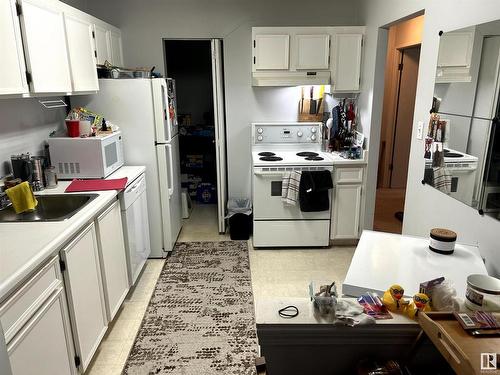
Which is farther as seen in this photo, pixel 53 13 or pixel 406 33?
pixel 406 33

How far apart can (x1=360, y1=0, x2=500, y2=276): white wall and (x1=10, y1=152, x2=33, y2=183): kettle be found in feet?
8.57

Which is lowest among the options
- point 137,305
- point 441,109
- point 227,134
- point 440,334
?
point 137,305

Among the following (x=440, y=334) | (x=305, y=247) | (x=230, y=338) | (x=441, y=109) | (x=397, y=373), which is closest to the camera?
(x=440, y=334)

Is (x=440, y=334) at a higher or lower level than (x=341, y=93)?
lower

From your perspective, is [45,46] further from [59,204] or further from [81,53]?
[59,204]

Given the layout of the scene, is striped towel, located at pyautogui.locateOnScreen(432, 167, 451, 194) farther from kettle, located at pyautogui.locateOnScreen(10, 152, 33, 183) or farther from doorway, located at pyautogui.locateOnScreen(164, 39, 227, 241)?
doorway, located at pyautogui.locateOnScreen(164, 39, 227, 241)

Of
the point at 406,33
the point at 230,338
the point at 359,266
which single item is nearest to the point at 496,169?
the point at 359,266

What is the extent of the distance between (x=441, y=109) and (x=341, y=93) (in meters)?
1.87

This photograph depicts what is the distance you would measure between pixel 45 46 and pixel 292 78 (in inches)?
87.7

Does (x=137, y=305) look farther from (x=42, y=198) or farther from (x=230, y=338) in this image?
(x=42, y=198)

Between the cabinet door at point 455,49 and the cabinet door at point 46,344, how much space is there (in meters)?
2.37

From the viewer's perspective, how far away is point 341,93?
13.1 feet

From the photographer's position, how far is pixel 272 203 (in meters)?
3.61

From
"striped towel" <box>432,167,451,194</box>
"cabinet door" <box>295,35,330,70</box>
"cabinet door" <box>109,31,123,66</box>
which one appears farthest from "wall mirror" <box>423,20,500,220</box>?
"cabinet door" <box>109,31,123,66</box>
